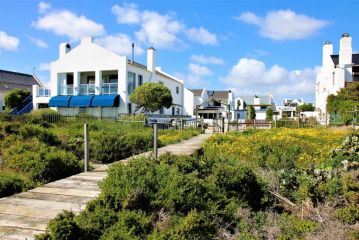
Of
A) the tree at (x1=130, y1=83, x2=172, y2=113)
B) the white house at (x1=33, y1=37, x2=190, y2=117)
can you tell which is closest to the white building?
the tree at (x1=130, y1=83, x2=172, y2=113)

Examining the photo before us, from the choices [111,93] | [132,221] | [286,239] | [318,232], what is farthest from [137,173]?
[111,93]

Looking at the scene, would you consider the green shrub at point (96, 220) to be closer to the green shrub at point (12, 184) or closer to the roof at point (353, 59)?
the green shrub at point (12, 184)

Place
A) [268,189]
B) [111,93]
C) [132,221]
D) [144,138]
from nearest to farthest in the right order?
[132,221], [268,189], [144,138], [111,93]

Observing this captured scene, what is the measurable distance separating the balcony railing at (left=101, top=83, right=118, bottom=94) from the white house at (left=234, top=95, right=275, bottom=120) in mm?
40992

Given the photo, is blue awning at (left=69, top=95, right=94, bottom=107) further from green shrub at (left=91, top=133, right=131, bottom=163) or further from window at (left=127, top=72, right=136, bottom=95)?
green shrub at (left=91, top=133, right=131, bottom=163)

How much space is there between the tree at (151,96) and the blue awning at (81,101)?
444cm

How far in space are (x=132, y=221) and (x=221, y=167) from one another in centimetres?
226

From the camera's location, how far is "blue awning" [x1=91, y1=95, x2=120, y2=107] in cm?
3316

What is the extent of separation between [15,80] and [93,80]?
1854 centimetres

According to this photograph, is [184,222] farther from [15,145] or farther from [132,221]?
[15,145]

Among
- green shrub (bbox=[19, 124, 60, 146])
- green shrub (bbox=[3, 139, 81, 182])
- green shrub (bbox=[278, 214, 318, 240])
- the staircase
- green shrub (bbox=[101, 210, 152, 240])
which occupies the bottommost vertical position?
green shrub (bbox=[278, 214, 318, 240])

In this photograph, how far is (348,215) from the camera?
496cm

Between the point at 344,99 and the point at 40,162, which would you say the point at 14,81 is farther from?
the point at 40,162

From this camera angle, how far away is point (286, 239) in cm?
423
